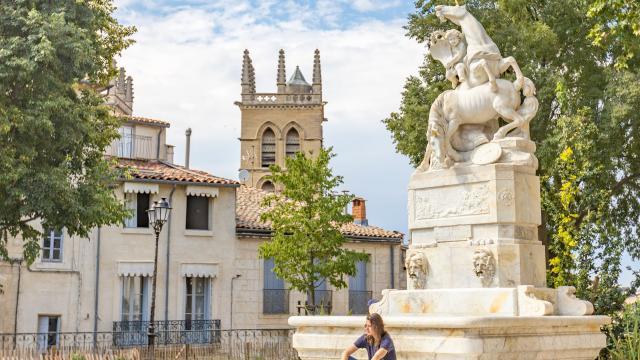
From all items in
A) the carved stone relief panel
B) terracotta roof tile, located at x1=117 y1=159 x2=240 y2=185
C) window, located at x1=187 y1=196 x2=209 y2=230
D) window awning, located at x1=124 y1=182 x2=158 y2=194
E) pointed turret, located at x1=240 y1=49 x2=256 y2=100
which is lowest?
the carved stone relief panel

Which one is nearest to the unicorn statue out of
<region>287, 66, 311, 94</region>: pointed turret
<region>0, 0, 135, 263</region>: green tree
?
<region>0, 0, 135, 263</region>: green tree

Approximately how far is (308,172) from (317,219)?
5.99ft

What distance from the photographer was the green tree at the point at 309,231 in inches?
1101

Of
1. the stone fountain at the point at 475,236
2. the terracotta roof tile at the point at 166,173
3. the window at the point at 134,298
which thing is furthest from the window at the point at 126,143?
the stone fountain at the point at 475,236

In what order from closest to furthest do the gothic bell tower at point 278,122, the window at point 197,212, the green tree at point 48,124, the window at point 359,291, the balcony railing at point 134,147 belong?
the green tree at point 48,124 < the window at point 197,212 < the balcony railing at point 134,147 < the window at point 359,291 < the gothic bell tower at point 278,122

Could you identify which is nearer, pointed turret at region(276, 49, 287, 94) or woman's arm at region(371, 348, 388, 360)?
woman's arm at region(371, 348, 388, 360)

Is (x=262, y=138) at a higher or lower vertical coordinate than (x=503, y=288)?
higher

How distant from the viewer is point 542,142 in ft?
79.4

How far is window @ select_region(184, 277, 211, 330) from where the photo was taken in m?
→ 31.5

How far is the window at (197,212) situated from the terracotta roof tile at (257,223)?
133 cm

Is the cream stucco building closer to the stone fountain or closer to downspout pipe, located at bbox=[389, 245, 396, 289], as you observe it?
downspout pipe, located at bbox=[389, 245, 396, 289]

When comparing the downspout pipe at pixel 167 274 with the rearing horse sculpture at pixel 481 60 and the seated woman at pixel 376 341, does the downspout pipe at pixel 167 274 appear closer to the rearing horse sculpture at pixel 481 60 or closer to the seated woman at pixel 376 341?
the rearing horse sculpture at pixel 481 60

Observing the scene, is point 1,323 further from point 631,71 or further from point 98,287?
point 631,71

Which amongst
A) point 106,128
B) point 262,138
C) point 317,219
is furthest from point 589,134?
point 262,138
